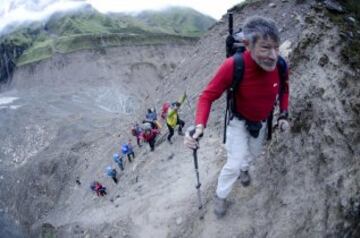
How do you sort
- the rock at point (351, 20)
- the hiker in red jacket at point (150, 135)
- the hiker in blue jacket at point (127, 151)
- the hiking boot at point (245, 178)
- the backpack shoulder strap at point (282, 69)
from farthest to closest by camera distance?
1. the hiker in blue jacket at point (127, 151)
2. the hiker in red jacket at point (150, 135)
3. the rock at point (351, 20)
4. the hiking boot at point (245, 178)
5. the backpack shoulder strap at point (282, 69)

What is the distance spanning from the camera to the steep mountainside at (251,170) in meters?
7.88

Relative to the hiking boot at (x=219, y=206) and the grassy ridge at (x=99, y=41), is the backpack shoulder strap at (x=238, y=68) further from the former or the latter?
the grassy ridge at (x=99, y=41)

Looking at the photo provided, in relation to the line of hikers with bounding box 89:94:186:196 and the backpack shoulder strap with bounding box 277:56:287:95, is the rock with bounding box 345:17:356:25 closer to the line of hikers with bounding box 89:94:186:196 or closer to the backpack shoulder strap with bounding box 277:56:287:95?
the backpack shoulder strap with bounding box 277:56:287:95

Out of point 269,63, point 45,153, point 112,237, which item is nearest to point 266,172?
point 269,63

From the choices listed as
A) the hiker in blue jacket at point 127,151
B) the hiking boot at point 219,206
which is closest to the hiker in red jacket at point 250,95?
the hiking boot at point 219,206

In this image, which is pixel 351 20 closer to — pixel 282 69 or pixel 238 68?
pixel 282 69

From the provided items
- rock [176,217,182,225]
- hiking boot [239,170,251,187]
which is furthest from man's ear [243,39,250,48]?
rock [176,217,182,225]

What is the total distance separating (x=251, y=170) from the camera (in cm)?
957

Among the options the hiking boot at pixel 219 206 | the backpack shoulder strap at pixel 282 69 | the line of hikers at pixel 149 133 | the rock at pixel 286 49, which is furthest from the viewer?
the line of hikers at pixel 149 133

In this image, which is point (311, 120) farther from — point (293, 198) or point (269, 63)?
point (269, 63)

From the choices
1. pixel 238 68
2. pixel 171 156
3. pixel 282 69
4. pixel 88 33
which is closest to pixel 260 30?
pixel 238 68

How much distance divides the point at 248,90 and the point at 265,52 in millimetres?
649

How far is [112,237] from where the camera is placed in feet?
42.4

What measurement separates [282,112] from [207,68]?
16419mm
